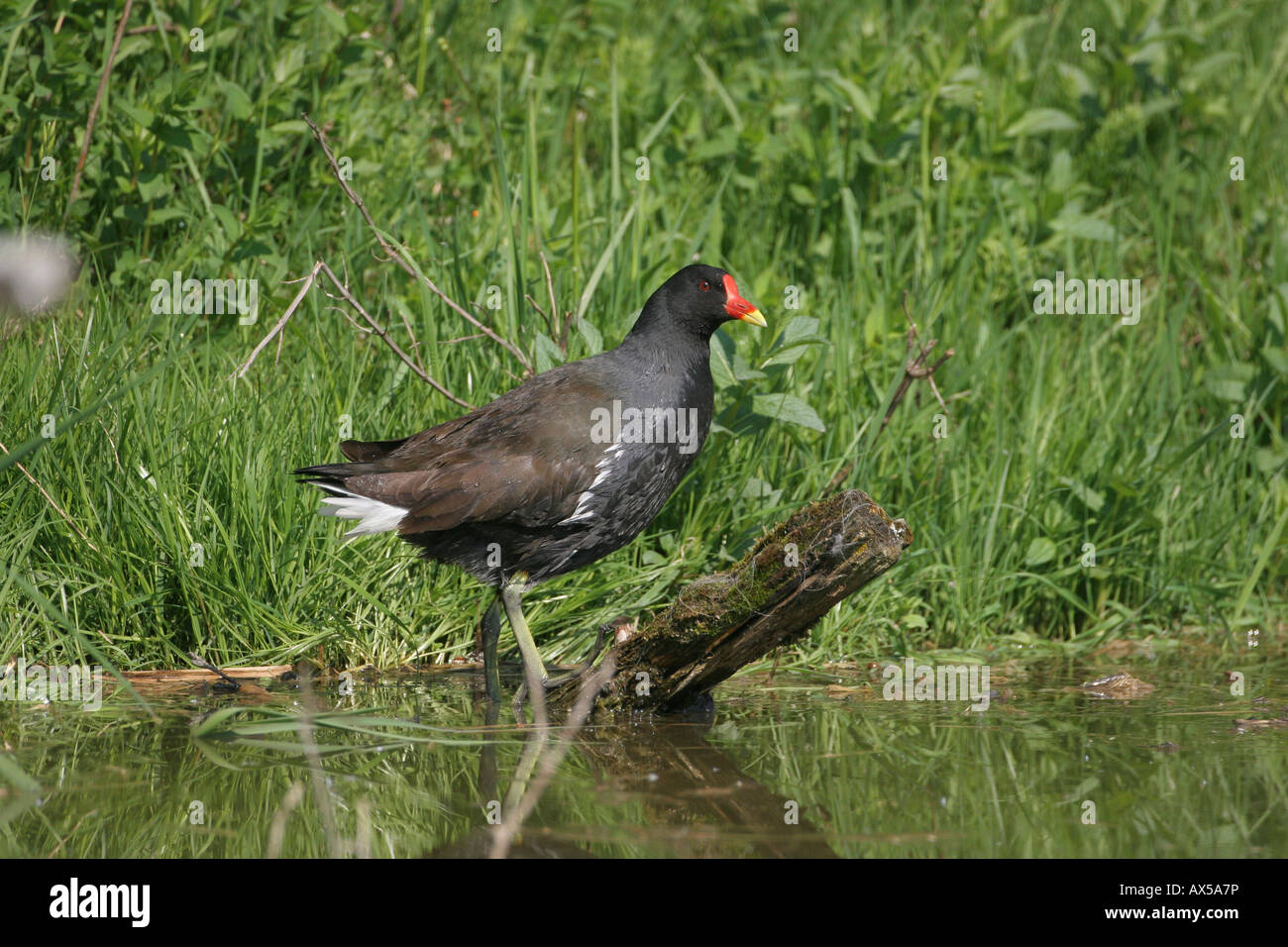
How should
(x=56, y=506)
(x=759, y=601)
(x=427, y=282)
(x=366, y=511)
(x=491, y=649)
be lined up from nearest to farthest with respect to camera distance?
(x=759, y=601) < (x=366, y=511) < (x=56, y=506) < (x=491, y=649) < (x=427, y=282)

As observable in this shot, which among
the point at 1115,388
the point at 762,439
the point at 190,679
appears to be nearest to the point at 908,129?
the point at 1115,388

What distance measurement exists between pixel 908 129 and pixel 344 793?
4324 millimetres

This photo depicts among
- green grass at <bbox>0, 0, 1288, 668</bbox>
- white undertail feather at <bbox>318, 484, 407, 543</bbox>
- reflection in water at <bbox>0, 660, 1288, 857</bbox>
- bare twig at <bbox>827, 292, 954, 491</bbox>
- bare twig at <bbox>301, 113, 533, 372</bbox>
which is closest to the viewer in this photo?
reflection in water at <bbox>0, 660, 1288, 857</bbox>

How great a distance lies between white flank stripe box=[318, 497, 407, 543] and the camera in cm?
408

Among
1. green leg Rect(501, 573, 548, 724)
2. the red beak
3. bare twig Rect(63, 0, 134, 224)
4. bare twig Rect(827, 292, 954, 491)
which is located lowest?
green leg Rect(501, 573, 548, 724)

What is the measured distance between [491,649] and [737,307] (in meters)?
1.40

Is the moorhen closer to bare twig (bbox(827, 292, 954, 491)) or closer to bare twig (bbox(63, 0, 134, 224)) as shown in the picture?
bare twig (bbox(827, 292, 954, 491))

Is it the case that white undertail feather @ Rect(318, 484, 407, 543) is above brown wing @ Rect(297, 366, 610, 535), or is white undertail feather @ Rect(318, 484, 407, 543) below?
below

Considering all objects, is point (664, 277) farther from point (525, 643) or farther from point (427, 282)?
point (525, 643)

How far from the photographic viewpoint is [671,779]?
134 inches

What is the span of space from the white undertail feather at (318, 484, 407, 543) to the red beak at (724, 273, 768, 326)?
131 cm

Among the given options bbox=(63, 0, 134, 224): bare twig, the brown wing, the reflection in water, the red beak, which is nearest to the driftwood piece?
the reflection in water

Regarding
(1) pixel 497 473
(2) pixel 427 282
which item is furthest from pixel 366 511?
(2) pixel 427 282

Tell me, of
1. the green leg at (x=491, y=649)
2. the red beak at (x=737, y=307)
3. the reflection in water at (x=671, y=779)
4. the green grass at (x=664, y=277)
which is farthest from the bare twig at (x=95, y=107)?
the red beak at (x=737, y=307)
